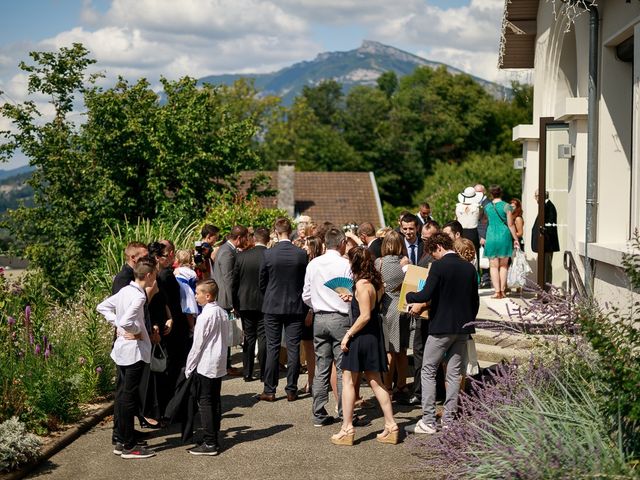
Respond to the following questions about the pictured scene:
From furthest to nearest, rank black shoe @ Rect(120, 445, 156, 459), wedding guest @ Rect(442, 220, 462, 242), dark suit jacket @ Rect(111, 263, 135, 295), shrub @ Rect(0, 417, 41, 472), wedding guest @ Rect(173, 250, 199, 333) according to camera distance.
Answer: wedding guest @ Rect(442, 220, 462, 242) → wedding guest @ Rect(173, 250, 199, 333) → dark suit jacket @ Rect(111, 263, 135, 295) → black shoe @ Rect(120, 445, 156, 459) → shrub @ Rect(0, 417, 41, 472)

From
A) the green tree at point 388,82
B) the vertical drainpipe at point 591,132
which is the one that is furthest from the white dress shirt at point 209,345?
the green tree at point 388,82

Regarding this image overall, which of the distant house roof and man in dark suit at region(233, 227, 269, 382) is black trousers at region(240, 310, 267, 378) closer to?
man in dark suit at region(233, 227, 269, 382)

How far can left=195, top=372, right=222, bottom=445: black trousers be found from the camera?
28.1ft

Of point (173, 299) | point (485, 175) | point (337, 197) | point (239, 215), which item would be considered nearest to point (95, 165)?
point (239, 215)

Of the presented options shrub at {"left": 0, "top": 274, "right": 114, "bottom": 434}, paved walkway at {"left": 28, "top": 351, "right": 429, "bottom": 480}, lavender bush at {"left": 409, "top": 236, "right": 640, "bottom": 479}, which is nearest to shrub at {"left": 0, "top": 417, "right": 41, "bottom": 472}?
paved walkway at {"left": 28, "top": 351, "right": 429, "bottom": 480}

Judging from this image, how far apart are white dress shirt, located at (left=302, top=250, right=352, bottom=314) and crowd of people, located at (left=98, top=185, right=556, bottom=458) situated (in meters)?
0.02

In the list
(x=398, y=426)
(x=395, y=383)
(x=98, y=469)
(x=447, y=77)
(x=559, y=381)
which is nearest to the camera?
(x=559, y=381)

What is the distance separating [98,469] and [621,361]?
467 centimetres

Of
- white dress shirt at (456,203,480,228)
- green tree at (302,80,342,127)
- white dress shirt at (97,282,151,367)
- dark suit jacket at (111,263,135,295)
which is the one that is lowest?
white dress shirt at (97,282,151,367)

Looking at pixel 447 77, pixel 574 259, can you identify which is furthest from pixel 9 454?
pixel 447 77

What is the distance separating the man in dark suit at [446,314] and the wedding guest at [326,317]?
3.09 ft

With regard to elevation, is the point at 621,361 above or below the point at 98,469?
above

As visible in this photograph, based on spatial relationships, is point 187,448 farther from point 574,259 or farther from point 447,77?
point 447,77

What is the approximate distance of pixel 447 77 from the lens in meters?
80.1
